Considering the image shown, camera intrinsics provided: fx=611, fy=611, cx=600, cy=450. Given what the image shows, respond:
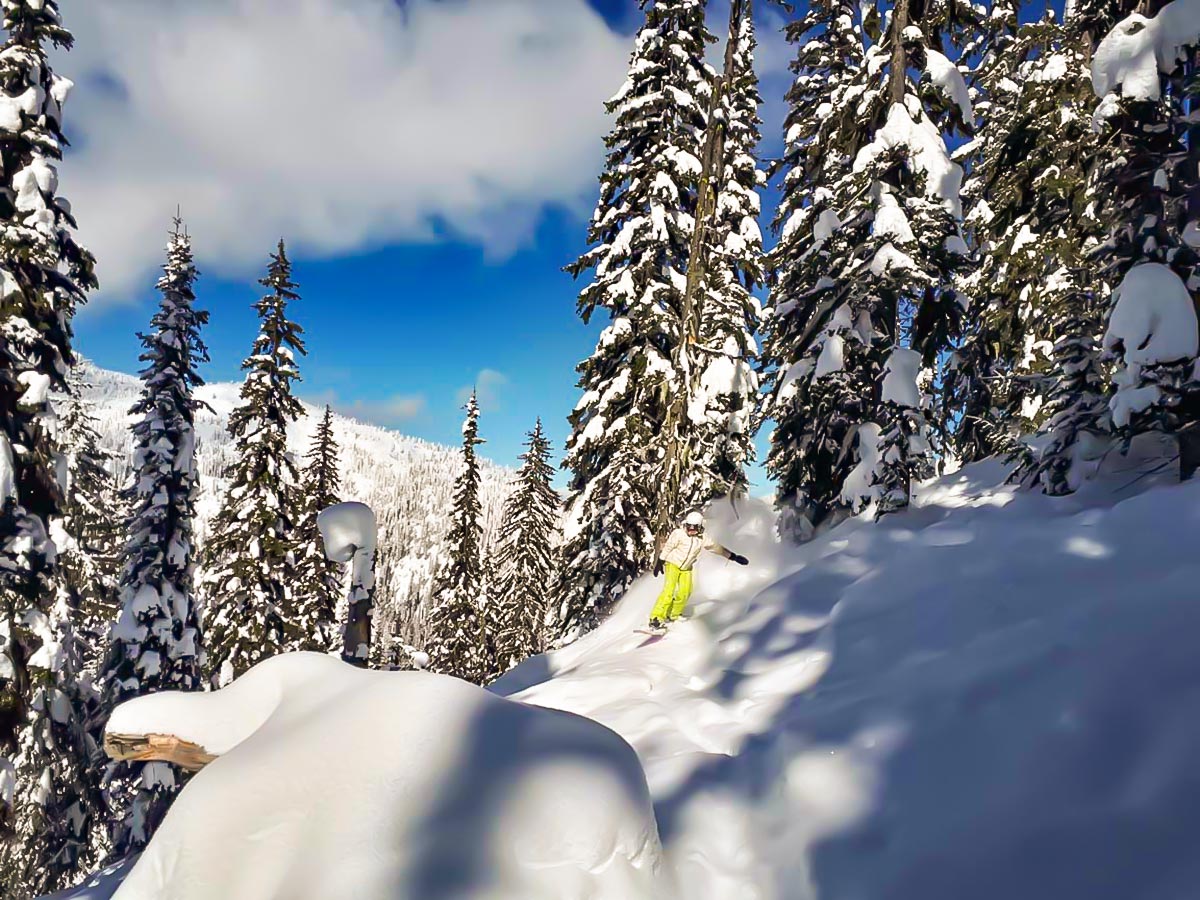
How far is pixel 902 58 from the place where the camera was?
9.97 meters

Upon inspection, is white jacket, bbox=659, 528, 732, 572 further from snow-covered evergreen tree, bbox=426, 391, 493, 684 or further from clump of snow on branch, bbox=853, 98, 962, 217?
snow-covered evergreen tree, bbox=426, 391, 493, 684

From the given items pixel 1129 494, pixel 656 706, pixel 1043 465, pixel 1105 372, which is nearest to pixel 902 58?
pixel 1105 372

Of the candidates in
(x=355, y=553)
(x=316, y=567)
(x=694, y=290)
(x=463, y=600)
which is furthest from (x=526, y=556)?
(x=355, y=553)

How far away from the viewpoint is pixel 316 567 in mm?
21688

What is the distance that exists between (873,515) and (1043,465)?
2.41 metres

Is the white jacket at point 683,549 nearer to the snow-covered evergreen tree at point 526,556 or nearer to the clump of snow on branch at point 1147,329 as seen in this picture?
the clump of snow on branch at point 1147,329

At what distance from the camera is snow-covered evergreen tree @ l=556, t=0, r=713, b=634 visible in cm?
1462

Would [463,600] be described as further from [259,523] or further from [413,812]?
[413,812]

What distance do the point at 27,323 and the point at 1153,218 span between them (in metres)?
15.9

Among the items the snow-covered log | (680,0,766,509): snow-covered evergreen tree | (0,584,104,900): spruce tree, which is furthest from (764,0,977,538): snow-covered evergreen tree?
(0,584,104,900): spruce tree

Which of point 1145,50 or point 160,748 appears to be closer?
point 160,748

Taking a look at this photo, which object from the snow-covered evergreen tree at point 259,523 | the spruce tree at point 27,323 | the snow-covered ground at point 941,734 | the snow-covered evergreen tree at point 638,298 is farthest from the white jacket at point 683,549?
the snow-covered evergreen tree at point 259,523

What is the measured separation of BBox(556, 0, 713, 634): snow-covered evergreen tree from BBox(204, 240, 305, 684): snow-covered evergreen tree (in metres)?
9.27

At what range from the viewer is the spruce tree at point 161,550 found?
51.9ft
